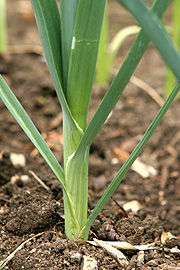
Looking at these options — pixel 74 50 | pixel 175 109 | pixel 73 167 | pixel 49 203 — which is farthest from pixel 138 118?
pixel 74 50

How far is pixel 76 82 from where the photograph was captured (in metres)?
0.73

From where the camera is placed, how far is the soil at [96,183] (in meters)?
0.87

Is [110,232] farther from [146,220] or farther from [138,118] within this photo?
[138,118]

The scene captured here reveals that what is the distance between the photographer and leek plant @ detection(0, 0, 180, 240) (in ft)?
2.15

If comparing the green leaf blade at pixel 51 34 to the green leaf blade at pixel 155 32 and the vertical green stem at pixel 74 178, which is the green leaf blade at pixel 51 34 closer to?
the vertical green stem at pixel 74 178

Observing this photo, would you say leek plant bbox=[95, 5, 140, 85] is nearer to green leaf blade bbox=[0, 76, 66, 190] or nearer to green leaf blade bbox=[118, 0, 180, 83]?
green leaf blade bbox=[0, 76, 66, 190]

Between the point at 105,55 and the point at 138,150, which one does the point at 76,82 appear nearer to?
the point at 138,150

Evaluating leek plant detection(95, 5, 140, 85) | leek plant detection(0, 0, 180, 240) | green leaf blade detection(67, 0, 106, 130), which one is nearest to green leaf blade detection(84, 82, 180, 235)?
leek plant detection(0, 0, 180, 240)

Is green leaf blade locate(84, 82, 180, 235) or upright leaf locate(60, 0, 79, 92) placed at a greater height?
upright leaf locate(60, 0, 79, 92)

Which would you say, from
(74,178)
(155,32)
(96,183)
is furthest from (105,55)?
(155,32)

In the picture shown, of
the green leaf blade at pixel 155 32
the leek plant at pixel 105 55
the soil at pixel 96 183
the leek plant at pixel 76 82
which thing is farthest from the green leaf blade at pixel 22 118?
the leek plant at pixel 105 55

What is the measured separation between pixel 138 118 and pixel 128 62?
1.10 meters

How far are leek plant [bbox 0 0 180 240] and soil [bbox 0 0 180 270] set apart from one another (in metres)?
0.11

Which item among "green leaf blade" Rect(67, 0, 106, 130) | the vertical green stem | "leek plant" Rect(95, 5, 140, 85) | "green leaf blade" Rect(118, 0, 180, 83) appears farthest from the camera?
"leek plant" Rect(95, 5, 140, 85)
